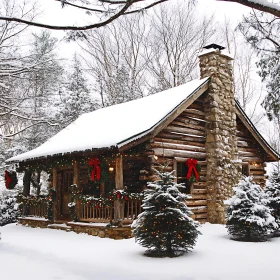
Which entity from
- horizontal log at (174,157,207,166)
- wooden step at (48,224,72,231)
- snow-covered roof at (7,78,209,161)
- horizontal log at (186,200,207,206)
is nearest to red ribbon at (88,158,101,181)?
snow-covered roof at (7,78,209,161)

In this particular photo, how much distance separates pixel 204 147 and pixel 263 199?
4.38 metres

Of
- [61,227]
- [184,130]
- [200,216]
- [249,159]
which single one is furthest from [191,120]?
[61,227]

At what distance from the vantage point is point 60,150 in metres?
14.5

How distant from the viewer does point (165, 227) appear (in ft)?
30.9

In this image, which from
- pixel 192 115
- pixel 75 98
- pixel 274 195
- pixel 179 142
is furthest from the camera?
pixel 75 98

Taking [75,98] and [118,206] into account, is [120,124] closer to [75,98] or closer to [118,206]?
[118,206]

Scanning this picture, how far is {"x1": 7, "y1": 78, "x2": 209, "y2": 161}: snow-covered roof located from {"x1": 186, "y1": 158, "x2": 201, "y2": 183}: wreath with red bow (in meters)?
2.38

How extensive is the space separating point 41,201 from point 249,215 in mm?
9257

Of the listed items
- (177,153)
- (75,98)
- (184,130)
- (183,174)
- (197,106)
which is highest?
(75,98)

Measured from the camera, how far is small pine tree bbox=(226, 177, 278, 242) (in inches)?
454

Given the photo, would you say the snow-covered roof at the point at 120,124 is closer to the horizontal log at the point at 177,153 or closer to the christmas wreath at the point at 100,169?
the christmas wreath at the point at 100,169

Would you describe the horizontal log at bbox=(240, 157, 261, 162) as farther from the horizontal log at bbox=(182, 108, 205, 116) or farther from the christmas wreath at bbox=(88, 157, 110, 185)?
the christmas wreath at bbox=(88, 157, 110, 185)

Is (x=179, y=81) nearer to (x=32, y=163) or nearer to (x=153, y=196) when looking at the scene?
(x=32, y=163)

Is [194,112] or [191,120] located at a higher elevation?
[194,112]
